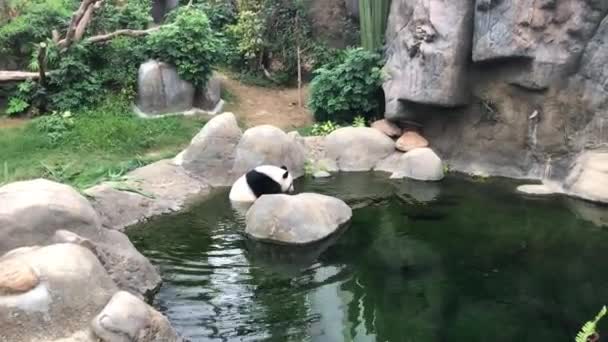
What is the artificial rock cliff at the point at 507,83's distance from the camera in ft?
31.9

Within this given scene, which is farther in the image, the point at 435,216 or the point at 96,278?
the point at 435,216

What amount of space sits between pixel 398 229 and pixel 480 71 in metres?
3.59

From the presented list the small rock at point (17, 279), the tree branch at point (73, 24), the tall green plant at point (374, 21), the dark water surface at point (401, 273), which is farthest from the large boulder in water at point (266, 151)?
the small rock at point (17, 279)

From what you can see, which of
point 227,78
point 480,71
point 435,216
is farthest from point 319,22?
point 435,216

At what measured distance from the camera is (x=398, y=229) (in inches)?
327

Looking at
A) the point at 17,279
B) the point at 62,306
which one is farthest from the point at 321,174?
the point at 17,279

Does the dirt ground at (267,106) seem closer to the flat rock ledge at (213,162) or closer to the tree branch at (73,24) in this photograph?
the flat rock ledge at (213,162)

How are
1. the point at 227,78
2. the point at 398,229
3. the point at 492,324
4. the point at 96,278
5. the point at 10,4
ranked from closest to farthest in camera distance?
the point at 96,278, the point at 492,324, the point at 398,229, the point at 10,4, the point at 227,78

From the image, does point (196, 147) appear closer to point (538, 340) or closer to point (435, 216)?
A: point (435, 216)

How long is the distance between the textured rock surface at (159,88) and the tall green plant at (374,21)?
3.32 m

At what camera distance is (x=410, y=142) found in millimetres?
11078

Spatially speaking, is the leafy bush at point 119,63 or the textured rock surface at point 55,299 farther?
the leafy bush at point 119,63

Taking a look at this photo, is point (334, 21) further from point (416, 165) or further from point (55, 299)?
point (55, 299)

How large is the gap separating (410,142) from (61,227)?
21.0ft
